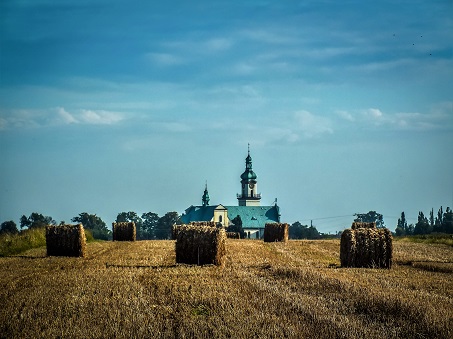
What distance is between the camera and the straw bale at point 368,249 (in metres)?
19.5

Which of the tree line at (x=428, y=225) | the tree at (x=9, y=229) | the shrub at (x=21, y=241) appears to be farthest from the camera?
the tree line at (x=428, y=225)

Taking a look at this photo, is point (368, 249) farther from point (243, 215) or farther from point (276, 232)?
point (243, 215)

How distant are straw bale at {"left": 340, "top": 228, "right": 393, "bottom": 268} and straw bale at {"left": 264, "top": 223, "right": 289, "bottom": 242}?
66.8 feet

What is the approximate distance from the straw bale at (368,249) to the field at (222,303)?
2.05 m

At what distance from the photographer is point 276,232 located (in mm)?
40688

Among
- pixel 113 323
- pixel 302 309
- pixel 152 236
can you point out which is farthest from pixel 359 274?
pixel 152 236

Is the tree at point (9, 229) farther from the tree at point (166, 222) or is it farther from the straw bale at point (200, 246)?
the tree at point (166, 222)

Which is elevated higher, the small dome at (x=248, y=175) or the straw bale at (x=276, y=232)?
the small dome at (x=248, y=175)

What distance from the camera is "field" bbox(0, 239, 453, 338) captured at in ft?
30.5

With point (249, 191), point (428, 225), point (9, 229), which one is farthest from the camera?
point (249, 191)

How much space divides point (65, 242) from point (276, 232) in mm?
19184

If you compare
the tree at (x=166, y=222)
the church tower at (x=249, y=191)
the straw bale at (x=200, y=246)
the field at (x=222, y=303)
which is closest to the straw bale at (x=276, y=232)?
the straw bale at (x=200, y=246)

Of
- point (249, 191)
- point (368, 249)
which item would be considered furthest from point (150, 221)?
point (368, 249)

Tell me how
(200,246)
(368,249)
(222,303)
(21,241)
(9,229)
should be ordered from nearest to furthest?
(222,303) → (368,249) → (200,246) → (21,241) → (9,229)
